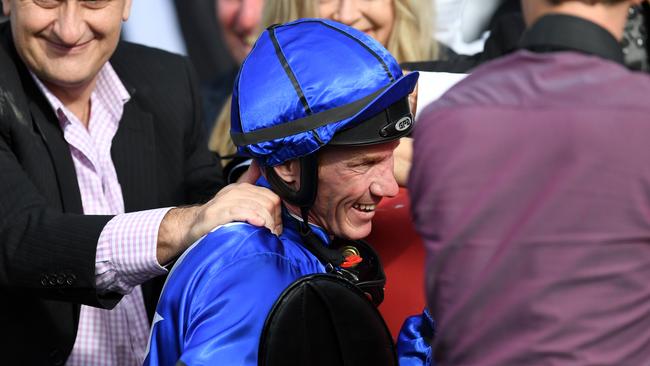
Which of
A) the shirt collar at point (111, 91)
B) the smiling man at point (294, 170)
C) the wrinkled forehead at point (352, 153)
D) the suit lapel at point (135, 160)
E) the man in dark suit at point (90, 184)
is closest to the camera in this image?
the smiling man at point (294, 170)

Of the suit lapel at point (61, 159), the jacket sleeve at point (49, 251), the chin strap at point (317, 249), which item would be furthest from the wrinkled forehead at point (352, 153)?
the suit lapel at point (61, 159)

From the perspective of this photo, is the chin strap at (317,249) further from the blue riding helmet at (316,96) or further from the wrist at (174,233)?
the wrist at (174,233)

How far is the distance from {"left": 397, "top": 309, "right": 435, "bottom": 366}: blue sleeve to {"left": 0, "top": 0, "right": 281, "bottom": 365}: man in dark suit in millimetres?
447

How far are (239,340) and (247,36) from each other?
3.76 meters

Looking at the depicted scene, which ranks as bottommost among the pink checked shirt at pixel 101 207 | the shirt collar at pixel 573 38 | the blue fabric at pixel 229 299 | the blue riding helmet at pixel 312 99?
the pink checked shirt at pixel 101 207

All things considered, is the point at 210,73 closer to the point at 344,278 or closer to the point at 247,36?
the point at 247,36

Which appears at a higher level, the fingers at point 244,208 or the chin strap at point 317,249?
the fingers at point 244,208

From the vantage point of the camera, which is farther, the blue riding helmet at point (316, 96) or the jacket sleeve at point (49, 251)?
the jacket sleeve at point (49, 251)

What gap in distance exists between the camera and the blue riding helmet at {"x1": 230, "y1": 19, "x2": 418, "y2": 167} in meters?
2.39

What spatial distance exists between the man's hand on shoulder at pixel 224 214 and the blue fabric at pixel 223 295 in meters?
0.04

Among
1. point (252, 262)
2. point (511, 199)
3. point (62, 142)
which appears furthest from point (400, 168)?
point (511, 199)

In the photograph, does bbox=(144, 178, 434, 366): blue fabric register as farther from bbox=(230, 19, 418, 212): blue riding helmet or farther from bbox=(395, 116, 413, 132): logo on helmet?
bbox=(395, 116, 413, 132): logo on helmet

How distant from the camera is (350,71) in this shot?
2.42 m

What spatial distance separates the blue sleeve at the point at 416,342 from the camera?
2.43 meters
